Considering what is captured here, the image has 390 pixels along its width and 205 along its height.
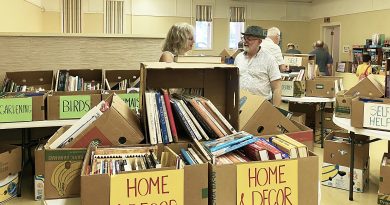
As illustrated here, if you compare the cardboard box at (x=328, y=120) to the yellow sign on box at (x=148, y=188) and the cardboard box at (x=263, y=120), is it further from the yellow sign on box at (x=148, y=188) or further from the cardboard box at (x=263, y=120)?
the yellow sign on box at (x=148, y=188)

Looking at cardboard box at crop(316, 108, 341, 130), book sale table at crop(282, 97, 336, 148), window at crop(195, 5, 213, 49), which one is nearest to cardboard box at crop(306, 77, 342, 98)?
book sale table at crop(282, 97, 336, 148)

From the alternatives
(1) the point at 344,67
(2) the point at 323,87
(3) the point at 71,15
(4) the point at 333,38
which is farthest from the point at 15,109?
(4) the point at 333,38

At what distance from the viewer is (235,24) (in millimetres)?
12141

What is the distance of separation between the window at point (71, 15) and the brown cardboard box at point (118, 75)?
23.7 ft

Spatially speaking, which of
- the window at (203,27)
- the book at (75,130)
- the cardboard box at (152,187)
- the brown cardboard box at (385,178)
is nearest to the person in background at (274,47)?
the brown cardboard box at (385,178)

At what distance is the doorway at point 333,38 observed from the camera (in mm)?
11773

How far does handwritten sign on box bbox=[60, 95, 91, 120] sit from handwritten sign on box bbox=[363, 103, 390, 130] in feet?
7.23

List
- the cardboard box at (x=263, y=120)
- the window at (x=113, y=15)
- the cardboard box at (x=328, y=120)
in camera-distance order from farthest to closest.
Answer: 1. the window at (x=113, y=15)
2. the cardboard box at (x=328, y=120)
3. the cardboard box at (x=263, y=120)

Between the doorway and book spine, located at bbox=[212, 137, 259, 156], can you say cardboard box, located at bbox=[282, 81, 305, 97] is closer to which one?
book spine, located at bbox=[212, 137, 259, 156]

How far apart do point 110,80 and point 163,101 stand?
82.0 inches

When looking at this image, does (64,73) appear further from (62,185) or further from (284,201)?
(284,201)

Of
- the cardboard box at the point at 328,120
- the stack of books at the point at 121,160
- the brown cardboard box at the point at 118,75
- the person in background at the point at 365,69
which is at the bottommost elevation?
the cardboard box at the point at 328,120

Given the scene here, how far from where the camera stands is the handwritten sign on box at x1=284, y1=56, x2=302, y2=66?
579 cm

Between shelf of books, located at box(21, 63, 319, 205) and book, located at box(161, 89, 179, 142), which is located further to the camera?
book, located at box(161, 89, 179, 142)
